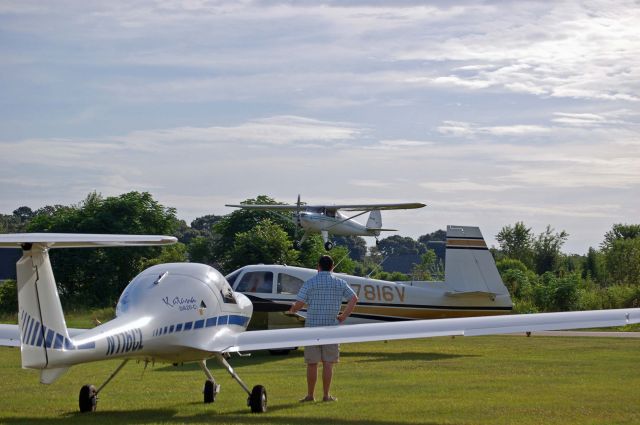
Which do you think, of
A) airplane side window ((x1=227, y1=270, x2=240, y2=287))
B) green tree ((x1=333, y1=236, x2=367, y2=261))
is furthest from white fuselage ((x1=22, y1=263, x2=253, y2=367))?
green tree ((x1=333, y1=236, x2=367, y2=261))

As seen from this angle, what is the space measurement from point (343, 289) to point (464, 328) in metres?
1.84

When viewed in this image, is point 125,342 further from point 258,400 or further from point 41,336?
point 258,400

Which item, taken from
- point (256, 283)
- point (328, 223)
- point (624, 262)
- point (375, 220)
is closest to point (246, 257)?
point (328, 223)

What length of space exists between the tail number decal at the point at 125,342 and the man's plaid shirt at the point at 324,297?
96.2 inches

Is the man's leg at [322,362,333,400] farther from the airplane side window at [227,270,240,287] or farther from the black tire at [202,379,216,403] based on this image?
the airplane side window at [227,270,240,287]

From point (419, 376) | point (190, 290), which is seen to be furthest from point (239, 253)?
point (190, 290)

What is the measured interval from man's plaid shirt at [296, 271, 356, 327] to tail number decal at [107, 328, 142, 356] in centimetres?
244

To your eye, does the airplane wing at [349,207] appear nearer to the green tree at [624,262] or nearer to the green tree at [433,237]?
the green tree at [624,262]

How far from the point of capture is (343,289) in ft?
40.4

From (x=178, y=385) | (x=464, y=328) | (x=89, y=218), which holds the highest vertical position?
(x=89, y=218)

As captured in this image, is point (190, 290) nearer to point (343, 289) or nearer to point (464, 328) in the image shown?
point (343, 289)

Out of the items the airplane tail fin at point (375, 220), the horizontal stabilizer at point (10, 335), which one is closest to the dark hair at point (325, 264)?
the horizontal stabilizer at point (10, 335)

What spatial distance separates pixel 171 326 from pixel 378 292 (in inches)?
471

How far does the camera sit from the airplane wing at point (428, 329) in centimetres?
1086
